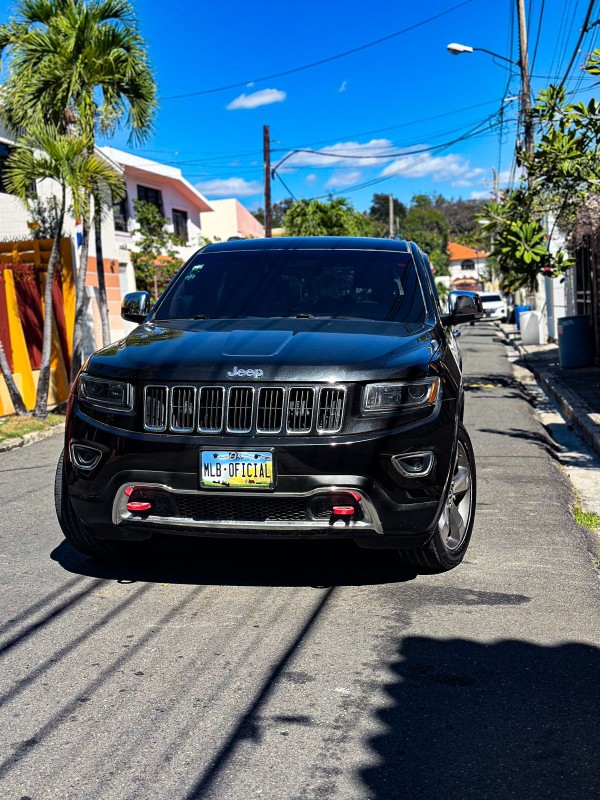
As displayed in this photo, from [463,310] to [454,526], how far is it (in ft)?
5.89

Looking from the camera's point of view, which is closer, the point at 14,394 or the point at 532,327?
the point at 14,394

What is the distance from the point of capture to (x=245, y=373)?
457 centimetres

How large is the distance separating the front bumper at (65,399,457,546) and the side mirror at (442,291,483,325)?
1809 mm

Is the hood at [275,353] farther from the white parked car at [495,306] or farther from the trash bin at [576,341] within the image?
the white parked car at [495,306]

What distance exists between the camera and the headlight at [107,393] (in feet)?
15.5

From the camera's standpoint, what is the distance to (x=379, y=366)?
4594 mm

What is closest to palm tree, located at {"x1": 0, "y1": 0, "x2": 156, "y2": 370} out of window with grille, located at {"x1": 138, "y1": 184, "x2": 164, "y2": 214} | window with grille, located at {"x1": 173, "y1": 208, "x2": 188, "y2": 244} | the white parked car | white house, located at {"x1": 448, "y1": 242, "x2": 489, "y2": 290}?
window with grille, located at {"x1": 138, "y1": 184, "x2": 164, "y2": 214}

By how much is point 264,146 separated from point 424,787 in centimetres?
3295

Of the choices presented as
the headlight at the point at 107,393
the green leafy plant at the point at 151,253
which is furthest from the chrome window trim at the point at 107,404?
the green leafy plant at the point at 151,253

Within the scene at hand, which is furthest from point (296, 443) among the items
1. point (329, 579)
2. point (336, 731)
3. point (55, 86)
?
point (55, 86)

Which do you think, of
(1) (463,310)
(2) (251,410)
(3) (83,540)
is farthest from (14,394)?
(2) (251,410)

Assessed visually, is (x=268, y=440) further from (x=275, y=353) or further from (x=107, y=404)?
(x=107, y=404)

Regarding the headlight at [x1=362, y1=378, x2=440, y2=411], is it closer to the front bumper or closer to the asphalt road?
the front bumper

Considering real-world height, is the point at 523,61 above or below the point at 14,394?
above
